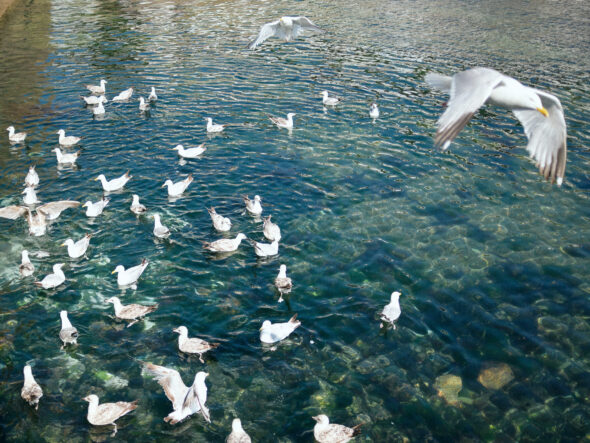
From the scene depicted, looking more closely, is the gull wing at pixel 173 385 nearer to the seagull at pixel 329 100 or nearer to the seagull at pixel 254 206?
the seagull at pixel 254 206

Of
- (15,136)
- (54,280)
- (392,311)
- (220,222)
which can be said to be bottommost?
(15,136)

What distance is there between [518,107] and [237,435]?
9.21 meters

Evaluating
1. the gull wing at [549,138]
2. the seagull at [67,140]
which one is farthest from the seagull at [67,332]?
the seagull at [67,140]

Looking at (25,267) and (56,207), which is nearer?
(25,267)

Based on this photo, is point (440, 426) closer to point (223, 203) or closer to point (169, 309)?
point (169, 309)

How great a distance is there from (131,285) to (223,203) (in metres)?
4.91

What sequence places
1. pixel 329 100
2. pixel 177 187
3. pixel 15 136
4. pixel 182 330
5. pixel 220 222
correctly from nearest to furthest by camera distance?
1. pixel 182 330
2. pixel 220 222
3. pixel 177 187
4. pixel 15 136
5. pixel 329 100

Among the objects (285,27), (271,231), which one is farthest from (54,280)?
(285,27)

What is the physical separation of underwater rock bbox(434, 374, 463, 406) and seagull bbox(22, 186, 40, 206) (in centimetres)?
1442

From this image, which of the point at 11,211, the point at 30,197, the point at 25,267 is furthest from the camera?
the point at 30,197

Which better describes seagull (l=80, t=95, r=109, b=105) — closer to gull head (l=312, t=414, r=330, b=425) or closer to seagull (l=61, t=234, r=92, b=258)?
seagull (l=61, t=234, r=92, b=258)

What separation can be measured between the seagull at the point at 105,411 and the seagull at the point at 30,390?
118cm

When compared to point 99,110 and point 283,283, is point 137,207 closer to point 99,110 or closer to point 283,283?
point 283,283

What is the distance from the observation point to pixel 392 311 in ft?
38.6
